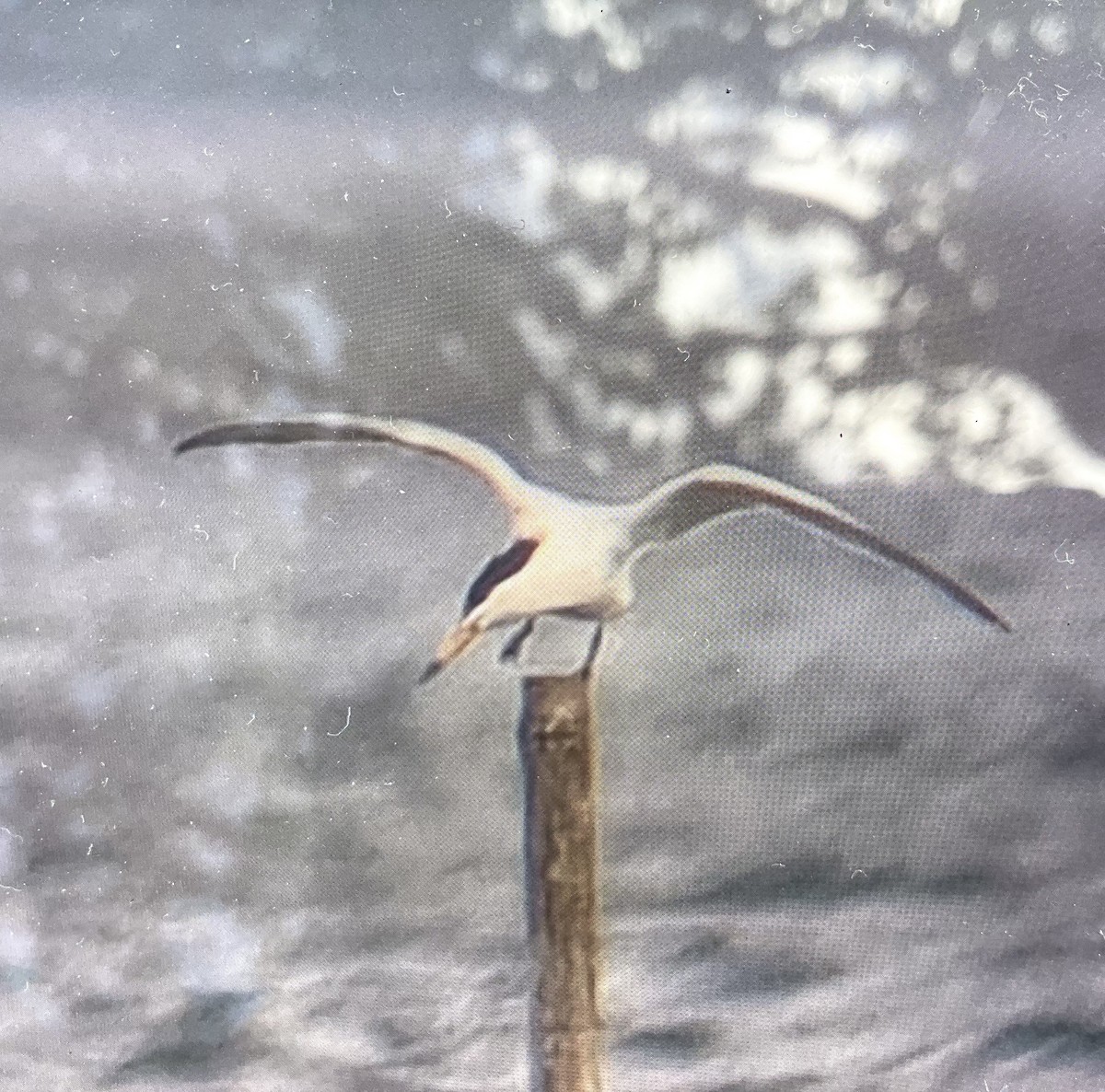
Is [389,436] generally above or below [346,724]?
above

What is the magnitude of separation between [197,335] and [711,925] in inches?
16.7

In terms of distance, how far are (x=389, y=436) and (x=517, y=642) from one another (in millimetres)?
130

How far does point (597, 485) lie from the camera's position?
61 cm

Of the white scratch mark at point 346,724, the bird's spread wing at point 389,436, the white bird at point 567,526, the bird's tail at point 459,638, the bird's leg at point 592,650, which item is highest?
the bird's spread wing at point 389,436

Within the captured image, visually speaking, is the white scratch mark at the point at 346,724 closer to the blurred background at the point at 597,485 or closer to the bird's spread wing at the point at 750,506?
the blurred background at the point at 597,485

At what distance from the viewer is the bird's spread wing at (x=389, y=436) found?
61 cm

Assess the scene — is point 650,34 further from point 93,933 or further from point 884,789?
point 93,933

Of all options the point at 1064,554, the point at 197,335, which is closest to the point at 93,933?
the point at 197,335

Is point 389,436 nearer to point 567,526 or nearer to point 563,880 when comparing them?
point 567,526

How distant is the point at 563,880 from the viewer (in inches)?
24.7

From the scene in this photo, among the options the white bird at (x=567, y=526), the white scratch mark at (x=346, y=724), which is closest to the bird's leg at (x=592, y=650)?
the white bird at (x=567, y=526)

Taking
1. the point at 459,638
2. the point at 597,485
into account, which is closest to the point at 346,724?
the point at 459,638

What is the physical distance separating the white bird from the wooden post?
3cm

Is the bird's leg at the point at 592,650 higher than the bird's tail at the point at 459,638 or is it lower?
lower
